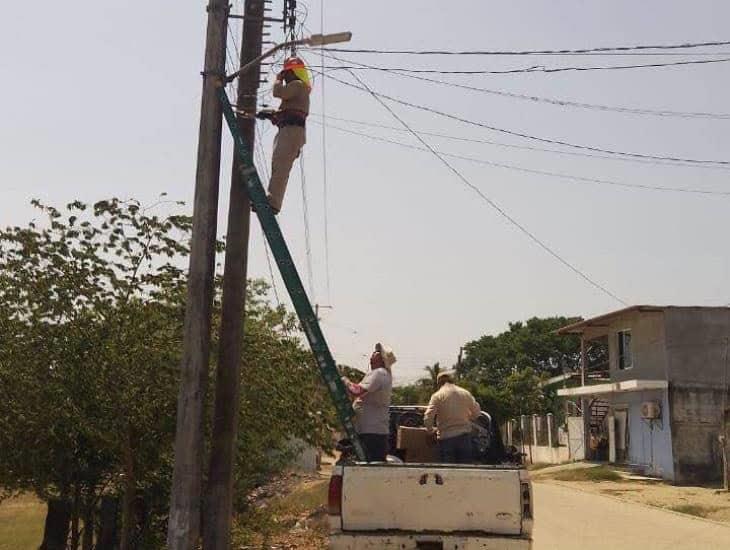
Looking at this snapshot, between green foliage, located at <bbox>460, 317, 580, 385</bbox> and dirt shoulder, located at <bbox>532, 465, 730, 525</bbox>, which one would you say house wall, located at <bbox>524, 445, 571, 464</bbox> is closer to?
dirt shoulder, located at <bbox>532, 465, 730, 525</bbox>

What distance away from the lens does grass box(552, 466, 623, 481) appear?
1096 inches

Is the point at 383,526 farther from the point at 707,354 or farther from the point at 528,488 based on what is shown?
the point at 707,354

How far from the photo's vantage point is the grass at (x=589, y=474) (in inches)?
1096

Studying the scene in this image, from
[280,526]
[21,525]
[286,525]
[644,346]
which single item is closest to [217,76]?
[280,526]

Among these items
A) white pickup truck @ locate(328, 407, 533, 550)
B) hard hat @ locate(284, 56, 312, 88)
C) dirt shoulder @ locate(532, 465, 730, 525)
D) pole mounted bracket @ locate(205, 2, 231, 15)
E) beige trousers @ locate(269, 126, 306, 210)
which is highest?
pole mounted bracket @ locate(205, 2, 231, 15)

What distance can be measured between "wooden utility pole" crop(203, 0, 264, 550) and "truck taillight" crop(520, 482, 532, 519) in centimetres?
260

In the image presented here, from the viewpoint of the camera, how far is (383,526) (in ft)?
23.9

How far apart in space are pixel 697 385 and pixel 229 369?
22.0 meters

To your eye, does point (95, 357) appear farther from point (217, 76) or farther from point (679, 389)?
point (679, 389)

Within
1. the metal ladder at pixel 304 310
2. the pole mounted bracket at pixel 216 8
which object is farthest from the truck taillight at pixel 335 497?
the pole mounted bracket at pixel 216 8

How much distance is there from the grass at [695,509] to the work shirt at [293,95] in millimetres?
12862

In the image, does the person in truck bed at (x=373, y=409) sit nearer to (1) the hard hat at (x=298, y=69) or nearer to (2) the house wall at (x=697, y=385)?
(1) the hard hat at (x=298, y=69)

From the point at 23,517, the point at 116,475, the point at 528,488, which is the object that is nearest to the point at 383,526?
the point at 528,488

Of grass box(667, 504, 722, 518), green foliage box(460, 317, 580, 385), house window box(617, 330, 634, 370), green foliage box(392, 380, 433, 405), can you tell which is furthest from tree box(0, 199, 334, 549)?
green foliage box(460, 317, 580, 385)
